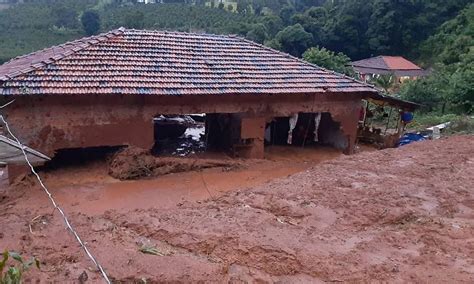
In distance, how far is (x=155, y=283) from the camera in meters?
6.43

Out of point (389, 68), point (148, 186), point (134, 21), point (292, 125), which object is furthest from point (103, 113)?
point (134, 21)

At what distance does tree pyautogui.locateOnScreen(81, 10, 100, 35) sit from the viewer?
51897mm

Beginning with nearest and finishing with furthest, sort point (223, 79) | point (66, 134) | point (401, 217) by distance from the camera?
point (401, 217), point (66, 134), point (223, 79)

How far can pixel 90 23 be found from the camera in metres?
52.0

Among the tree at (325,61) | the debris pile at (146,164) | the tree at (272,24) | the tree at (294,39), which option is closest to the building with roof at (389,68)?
the tree at (294,39)

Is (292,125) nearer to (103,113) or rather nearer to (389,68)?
(103,113)

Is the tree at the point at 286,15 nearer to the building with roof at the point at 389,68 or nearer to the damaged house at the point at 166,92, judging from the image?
the building with roof at the point at 389,68

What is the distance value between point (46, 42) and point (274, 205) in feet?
149

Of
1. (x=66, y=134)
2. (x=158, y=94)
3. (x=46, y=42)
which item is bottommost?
(x=46, y=42)

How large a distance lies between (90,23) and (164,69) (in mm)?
42233

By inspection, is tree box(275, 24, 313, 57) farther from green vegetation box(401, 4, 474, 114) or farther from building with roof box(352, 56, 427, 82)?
green vegetation box(401, 4, 474, 114)

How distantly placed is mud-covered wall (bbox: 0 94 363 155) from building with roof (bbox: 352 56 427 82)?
1280 inches

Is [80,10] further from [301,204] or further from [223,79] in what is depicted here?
[301,204]

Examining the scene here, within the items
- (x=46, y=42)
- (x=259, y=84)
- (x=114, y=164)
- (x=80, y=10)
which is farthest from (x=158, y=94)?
(x=80, y=10)
